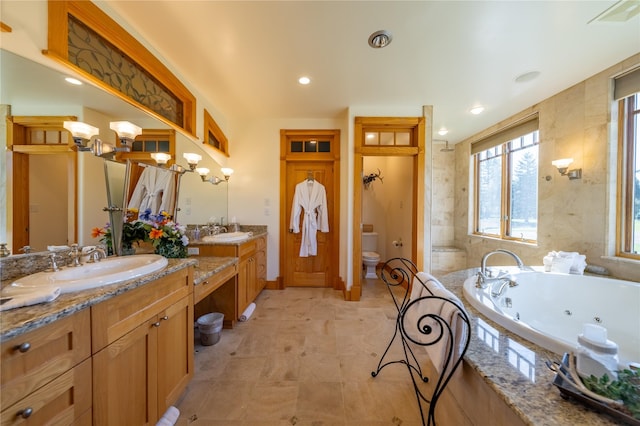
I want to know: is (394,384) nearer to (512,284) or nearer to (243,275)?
(512,284)

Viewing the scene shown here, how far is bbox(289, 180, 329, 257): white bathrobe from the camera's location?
10.4 ft

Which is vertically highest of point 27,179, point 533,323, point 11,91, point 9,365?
point 11,91

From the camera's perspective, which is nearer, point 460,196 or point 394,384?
point 394,384

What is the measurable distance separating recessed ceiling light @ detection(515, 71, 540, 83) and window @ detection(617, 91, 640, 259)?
29.4 inches

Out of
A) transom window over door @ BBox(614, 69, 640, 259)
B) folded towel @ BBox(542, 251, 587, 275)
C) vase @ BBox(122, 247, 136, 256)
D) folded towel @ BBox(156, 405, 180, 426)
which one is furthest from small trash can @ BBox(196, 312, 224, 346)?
transom window over door @ BBox(614, 69, 640, 259)

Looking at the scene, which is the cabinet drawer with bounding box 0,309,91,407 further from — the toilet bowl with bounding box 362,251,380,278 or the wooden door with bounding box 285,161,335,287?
the toilet bowl with bounding box 362,251,380,278

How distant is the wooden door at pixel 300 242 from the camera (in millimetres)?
3273

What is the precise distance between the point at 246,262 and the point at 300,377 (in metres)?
1.26

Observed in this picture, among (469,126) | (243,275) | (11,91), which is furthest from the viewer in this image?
(469,126)

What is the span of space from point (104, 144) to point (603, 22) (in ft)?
11.6

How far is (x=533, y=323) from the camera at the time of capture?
5.76 feet

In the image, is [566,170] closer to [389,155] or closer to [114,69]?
[389,155]

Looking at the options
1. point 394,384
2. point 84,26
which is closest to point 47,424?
point 394,384

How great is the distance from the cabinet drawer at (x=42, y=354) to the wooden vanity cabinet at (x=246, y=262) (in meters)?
1.37
